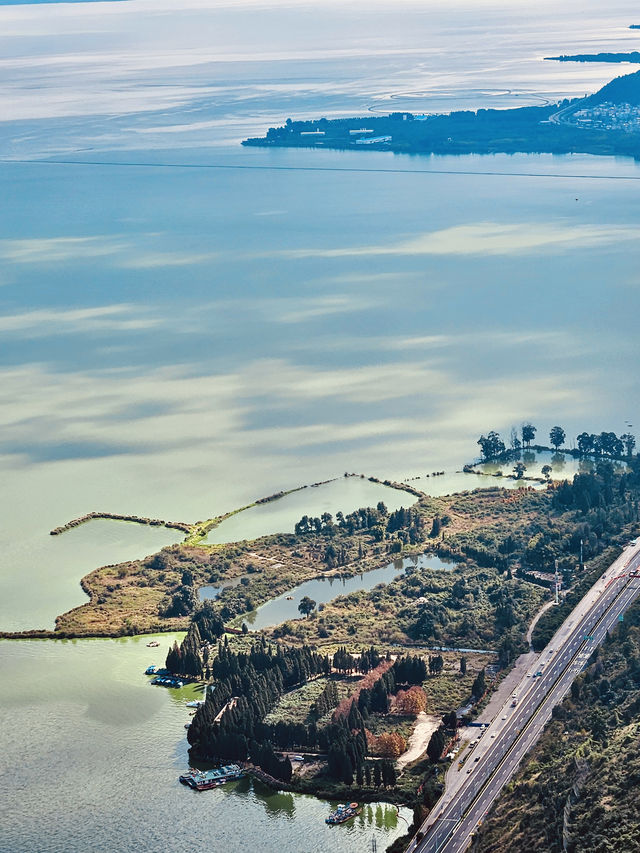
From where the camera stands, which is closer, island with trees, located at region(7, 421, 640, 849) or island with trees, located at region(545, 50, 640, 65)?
island with trees, located at region(7, 421, 640, 849)

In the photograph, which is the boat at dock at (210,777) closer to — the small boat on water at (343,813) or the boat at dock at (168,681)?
the small boat on water at (343,813)

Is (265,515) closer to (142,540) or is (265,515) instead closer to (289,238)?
(142,540)

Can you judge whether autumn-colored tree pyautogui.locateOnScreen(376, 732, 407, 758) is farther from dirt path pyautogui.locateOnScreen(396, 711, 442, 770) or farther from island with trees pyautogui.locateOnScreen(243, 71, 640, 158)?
island with trees pyautogui.locateOnScreen(243, 71, 640, 158)

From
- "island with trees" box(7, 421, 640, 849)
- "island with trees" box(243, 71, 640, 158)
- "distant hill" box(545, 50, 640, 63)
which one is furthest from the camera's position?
"distant hill" box(545, 50, 640, 63)

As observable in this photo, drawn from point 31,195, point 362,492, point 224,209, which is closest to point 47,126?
point 31,195

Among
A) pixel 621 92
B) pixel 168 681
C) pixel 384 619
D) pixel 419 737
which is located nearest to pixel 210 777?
pixel 419 737

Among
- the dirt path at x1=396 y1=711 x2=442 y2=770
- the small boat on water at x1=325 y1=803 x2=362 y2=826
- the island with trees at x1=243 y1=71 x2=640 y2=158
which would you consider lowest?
the small boat on water at x1=325 y1=803 x2=362 y2=826

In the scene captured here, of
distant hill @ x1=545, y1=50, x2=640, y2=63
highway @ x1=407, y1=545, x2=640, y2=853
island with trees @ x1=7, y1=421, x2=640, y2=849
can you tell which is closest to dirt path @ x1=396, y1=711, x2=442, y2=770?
island with trees @ x1=7, y1=421, x2=640, y2=849

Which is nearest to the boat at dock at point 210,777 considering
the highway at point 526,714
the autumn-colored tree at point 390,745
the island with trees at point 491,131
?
the autumn-colored tree at point 390,745
